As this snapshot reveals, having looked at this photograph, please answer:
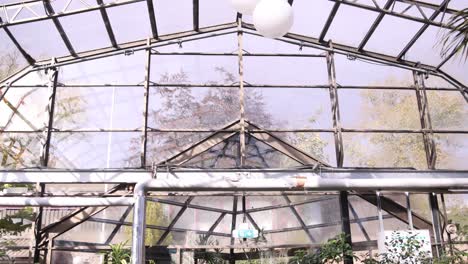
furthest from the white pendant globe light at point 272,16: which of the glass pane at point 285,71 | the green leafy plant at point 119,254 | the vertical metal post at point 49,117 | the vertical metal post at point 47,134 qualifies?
the vertical metal post at point 49,117

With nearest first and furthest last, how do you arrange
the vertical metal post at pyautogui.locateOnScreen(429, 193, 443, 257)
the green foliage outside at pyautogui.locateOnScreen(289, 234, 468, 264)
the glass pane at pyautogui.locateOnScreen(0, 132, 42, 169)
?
the green foliage outside at pyautogui.locateOnScreen(289, 234, 468, 264) < the vertical metal post at pyautogui.locateOnScreen(429, 193, 443, 257) < the glass pane at pyautogui.locateOnScreen(0, 132, 42, 169)

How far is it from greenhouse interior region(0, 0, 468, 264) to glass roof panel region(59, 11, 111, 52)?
0.04 m

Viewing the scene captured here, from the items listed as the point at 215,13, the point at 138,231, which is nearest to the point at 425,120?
the point at 215,13

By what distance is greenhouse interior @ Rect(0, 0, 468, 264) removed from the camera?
28.7 ft

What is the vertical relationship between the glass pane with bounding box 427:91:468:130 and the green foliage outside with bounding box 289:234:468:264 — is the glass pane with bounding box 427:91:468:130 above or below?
above

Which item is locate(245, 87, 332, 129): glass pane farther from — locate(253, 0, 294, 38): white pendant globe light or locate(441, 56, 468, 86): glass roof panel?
locate(253, 0, 294, 38): white pendant globe light

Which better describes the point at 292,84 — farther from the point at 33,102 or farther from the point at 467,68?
the point at 33,102

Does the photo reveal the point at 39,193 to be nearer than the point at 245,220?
Yes

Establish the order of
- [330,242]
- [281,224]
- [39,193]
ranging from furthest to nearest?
[281,224] → [39,193] → [330,242]

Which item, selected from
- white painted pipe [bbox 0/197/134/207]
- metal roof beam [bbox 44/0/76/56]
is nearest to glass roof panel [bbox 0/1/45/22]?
metal roof beam [bbox 44/0/76/56]

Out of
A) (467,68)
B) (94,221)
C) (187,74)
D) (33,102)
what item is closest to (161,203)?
(94,221)

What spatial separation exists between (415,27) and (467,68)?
1.70m

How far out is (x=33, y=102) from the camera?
31.4 ft

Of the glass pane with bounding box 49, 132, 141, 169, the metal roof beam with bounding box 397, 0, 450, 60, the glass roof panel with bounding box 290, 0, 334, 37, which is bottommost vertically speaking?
the glass pane with bounding box 49, 132, 141, 169
